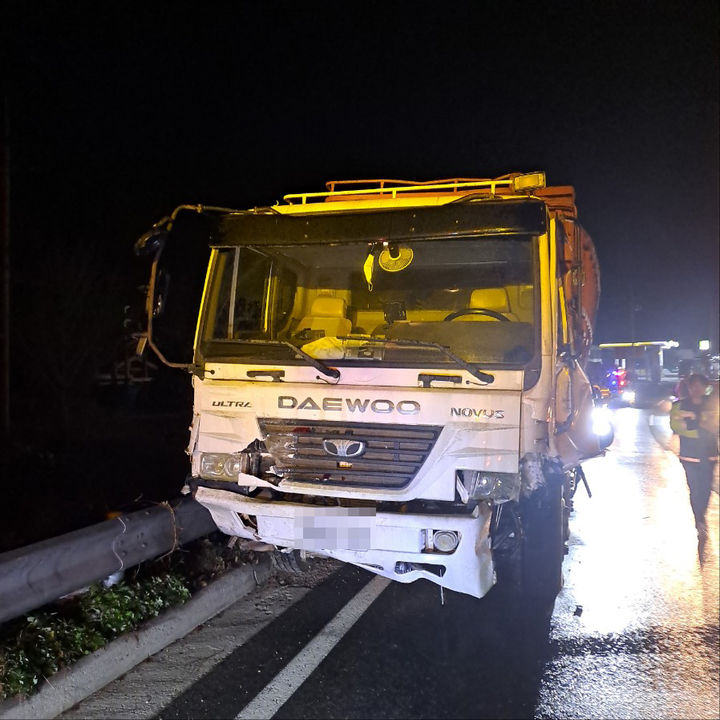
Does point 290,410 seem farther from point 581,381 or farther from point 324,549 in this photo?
point 581,381

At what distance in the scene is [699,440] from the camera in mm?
7176

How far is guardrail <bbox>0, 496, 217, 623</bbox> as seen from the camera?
3.40 meters

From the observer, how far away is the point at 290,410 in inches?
163

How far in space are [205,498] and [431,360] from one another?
1.66 metres

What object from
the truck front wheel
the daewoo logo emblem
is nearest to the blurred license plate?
the daewoo logo emblem

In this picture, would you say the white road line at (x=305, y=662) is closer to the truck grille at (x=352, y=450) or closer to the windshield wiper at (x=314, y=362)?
the truck grille at (x=352, y=450)

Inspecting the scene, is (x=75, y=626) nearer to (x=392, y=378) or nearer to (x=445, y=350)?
(x=392, y=378)

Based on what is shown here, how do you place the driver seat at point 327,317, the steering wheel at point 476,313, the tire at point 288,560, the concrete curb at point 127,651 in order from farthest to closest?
1. the driver seat at point 327,317
2. the tire at point 288,560
3. the steering wheel at point 476,313
4. the concrete curb at point 127,651

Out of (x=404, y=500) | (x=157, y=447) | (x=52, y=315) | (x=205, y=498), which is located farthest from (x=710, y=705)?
(x=52, y=315)

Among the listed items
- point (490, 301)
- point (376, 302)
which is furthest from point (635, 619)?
point (376, 302)

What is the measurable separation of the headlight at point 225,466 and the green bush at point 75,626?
79cm

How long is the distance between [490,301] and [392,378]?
102cm

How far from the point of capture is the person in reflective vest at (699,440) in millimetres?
7160

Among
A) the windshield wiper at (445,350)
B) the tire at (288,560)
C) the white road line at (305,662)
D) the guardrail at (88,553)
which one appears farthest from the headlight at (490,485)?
the guardrail at (88,553)
